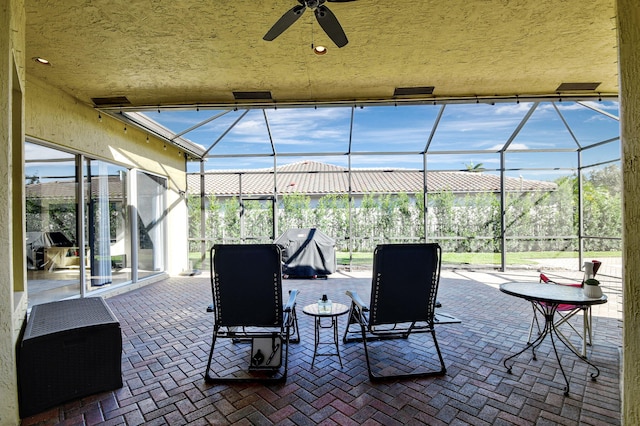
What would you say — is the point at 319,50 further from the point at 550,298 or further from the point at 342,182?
the point at 342,182

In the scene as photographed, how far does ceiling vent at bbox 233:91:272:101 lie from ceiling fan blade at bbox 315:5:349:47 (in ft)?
8.03

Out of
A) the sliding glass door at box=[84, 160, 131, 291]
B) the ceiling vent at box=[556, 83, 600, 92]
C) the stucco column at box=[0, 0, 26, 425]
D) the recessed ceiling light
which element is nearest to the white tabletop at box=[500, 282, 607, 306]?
the ceiling vent at box=[556, 83, 600, 92]

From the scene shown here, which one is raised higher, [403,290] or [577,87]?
[577,87]

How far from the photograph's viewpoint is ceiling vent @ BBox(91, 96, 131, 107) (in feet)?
17.3

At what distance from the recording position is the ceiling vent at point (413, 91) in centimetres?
511

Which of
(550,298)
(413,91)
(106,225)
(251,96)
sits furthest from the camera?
(106,225)

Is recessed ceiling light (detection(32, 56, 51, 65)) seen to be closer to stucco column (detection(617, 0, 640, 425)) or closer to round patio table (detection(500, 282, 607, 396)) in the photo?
stucco column (detection(617, 0, 640, 425))

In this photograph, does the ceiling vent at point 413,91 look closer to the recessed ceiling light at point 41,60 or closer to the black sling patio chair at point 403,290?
the black sling patio chair at point 403,290

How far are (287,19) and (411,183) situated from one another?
6874mm

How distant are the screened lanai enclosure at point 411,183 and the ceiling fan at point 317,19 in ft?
15.3

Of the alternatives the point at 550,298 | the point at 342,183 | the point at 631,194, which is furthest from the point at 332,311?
the point at 342,183

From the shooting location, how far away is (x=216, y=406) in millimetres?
2477

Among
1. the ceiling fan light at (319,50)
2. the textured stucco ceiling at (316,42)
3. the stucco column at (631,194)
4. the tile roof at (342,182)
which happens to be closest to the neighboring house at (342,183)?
the tile roof at (342,182)

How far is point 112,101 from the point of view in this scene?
5371 millimetres
